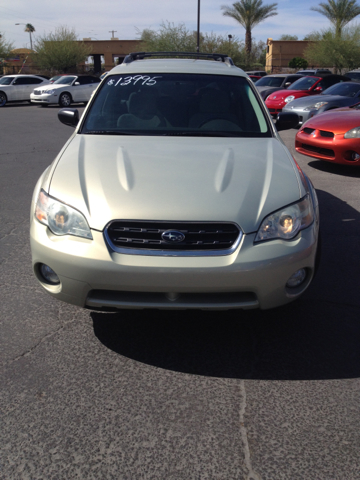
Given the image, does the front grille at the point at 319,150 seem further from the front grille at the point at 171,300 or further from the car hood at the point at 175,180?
the front grille at the point at 171,300

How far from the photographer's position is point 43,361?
268 centimetres

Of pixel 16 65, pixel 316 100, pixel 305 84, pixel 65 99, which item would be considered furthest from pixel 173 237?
pixel 16 65

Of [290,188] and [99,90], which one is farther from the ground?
[99,90]

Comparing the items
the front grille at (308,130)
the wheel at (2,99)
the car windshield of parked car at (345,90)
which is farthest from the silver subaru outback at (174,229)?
the wheel at (2,99)

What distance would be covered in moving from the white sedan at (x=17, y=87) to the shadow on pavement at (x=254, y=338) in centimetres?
2277

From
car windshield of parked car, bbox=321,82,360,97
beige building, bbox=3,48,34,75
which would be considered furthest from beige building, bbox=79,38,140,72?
car windshield of parked car, bbox=321,82,360,97

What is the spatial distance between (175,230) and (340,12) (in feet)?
127

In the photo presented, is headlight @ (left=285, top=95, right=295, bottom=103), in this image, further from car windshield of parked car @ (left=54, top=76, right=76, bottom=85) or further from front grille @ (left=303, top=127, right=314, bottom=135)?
car windshield of parked car @ (left=54, top=76, right=76, bottom=85)

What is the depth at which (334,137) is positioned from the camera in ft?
24.4

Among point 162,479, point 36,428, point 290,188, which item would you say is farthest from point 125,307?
point 290,188

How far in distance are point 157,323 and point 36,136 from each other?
392 inches

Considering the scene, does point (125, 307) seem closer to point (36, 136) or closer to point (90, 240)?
point (90, 240)

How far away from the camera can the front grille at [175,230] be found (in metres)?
2.50

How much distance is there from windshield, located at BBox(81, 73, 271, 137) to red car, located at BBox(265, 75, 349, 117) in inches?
402
